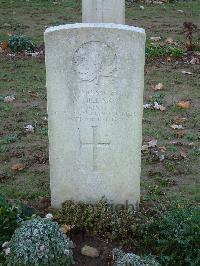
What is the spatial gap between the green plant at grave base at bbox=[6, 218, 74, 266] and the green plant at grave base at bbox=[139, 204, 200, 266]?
69cm

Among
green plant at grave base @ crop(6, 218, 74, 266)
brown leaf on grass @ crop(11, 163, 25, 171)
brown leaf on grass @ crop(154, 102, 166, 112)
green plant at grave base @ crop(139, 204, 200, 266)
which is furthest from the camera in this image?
brown leaf on grass @ crop(154, 102, 166, 112)

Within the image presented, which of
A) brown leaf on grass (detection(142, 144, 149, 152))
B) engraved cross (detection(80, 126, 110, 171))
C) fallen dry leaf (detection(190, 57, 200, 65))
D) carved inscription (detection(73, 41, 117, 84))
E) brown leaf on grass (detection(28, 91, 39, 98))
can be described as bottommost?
brown leaf on grass (detection(142, 144, 149, 152))

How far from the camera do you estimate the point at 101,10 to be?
933cm

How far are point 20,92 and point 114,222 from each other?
4.40m

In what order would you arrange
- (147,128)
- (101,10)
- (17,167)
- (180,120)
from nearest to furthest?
(17,167)
(147,128)
(180,120)
(101,10)

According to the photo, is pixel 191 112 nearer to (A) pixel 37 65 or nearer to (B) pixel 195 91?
(B) pixel 195 91

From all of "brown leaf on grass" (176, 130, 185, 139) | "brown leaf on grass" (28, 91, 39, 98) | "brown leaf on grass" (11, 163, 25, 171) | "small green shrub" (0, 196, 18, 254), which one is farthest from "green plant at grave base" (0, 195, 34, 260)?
"brown leaf on grass" (28, 91, 39, 98)

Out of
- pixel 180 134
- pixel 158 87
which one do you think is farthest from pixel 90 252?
pixel 158 87

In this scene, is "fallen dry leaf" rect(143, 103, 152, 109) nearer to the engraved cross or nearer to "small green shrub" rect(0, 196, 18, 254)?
the engraved cross

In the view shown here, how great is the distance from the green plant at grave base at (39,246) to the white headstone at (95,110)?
72 centimetres

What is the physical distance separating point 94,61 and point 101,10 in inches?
201

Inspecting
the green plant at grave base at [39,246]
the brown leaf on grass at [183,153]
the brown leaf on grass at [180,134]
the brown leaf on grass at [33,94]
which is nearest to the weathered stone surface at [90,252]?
the green plant at grave base at [39,246]

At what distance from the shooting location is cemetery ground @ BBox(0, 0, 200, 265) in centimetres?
539

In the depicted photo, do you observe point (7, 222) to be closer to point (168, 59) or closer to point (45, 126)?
point (45, 126)
